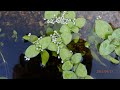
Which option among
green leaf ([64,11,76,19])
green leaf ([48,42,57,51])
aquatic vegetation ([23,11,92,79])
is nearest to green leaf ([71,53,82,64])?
aquatic vegetation ([23,11,92,79])

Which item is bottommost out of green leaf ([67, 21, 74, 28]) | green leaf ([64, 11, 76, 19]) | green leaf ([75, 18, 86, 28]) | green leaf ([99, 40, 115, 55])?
green leaf ([99, 40, 115, 55])

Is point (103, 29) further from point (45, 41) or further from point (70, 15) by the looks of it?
point (45, 41)

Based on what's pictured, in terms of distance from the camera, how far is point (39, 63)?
2.22 m

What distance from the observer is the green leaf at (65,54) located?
2.21 meters

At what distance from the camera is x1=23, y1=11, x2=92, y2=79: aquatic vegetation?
221 cm

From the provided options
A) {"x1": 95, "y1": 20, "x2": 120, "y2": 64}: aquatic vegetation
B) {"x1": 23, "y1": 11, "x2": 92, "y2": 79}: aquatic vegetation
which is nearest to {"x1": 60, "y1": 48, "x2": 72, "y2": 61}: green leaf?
{"x1": 23, "y1": 11, "x2": 92, "y2": 79}: aquatic vegetation

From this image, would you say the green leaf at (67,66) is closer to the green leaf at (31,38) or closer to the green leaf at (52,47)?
the green leaf at (52,47)

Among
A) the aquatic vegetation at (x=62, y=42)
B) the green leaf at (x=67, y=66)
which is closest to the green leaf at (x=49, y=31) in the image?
the aquatic vegetation at (x=62, y=42)

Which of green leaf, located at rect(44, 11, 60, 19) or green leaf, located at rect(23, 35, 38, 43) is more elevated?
green leaf, located at rect(44, 11, 60, 19)

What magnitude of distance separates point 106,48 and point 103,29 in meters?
0.13

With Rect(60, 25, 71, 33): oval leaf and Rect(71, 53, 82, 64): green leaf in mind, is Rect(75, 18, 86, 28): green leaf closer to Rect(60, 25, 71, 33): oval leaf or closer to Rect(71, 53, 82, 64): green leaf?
Rect(60, 25, 71, 33): oval leaf

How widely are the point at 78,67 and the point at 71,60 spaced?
0.22ft
